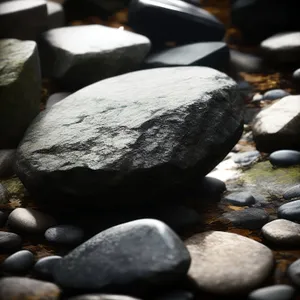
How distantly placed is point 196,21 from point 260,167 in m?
1.45

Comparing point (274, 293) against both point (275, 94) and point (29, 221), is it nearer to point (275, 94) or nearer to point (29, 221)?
point (29, 221)

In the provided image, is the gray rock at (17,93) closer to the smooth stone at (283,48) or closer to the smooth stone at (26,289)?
the smooth stone at (26,289)

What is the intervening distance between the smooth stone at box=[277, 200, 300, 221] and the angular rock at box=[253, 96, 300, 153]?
0.54 meters

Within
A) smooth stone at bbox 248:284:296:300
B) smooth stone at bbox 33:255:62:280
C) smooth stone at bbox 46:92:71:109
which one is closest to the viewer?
smooth stone at bbox 248:284:296:300

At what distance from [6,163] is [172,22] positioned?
1.59 meters

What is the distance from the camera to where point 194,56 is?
115 inches

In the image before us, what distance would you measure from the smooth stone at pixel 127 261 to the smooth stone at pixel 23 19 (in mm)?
1844

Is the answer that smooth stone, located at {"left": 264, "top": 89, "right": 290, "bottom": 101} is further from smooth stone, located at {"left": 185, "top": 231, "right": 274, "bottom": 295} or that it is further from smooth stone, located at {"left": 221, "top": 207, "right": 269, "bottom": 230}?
smooth stone, located at {"left": 185, "top": 231, "right": 274, "bottom": 295}

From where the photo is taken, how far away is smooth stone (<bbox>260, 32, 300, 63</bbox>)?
3137 millimetres

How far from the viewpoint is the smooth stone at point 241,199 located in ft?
6.16

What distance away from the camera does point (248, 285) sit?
52.9 inches

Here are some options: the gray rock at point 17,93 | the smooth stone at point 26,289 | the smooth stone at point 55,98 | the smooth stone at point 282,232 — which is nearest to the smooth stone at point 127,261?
the smooth stone at point 26,289

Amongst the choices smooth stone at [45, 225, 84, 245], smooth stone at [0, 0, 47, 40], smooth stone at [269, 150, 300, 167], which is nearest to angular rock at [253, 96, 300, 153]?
smooth stone at [269, 150, 300, 167]

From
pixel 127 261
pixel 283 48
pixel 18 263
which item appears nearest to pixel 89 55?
pixel 283 48
